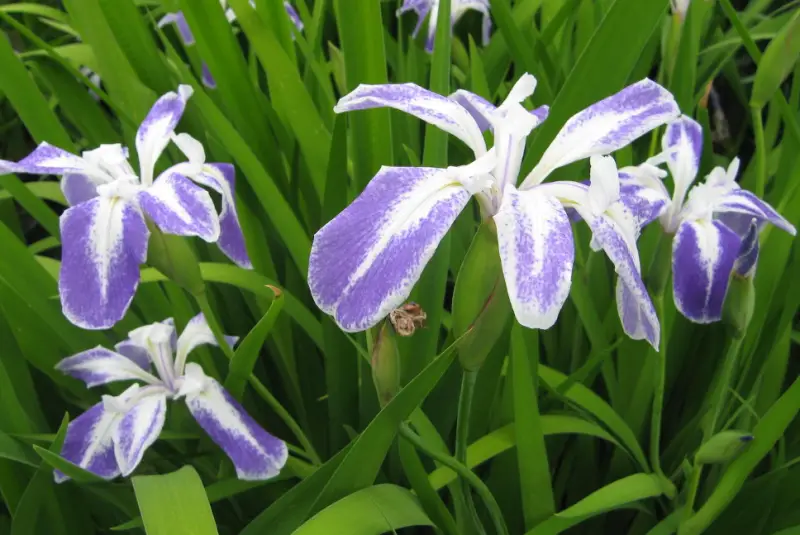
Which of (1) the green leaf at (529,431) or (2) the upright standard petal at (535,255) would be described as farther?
(1) the green leaf at (529,431)

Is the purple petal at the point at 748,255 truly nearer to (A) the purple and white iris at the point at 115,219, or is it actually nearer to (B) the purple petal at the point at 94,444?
(A) the purple and white iris at the point at 115,219

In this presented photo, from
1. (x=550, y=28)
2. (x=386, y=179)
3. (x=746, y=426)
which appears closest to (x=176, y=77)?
(x=550, y=28)

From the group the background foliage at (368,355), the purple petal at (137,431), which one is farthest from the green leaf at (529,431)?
the purple petal at (137,431)

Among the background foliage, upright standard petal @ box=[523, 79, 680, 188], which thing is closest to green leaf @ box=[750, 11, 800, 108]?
the background foliage

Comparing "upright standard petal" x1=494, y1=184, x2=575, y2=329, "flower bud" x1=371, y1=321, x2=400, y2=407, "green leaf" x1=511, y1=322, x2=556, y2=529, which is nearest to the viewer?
"upright standard petal" x1=494, y1=184, x2=575, y2=329

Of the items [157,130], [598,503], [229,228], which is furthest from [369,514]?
[157,130]

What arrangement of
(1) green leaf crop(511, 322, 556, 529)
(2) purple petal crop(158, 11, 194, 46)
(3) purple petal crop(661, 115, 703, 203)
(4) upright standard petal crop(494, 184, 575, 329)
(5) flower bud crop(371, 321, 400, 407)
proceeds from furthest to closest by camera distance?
(2) purple petal crop(158, 11, 194, 46) → (3) purple petal crop(661, 115, 703, 203) → (1) green leaf crop(511, 322, 556, 529) → (5) flower bud crop(371, 321, 400, 407) → (4) upright standard petal crop(494, 184, 575, 329)

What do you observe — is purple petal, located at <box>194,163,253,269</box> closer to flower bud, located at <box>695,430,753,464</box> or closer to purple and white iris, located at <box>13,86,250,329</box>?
purple and white iris, located at <box>13,86,250,329</box>
